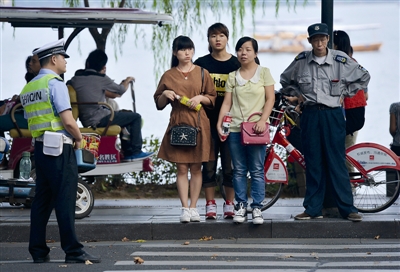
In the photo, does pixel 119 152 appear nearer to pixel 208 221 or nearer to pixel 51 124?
pixel 208 221

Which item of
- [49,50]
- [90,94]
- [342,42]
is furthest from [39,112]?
[342,42]

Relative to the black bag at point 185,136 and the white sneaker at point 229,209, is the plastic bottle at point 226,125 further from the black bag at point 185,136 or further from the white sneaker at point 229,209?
the white sneaker at point 229,209

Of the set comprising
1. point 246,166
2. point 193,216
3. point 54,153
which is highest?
point 54,153

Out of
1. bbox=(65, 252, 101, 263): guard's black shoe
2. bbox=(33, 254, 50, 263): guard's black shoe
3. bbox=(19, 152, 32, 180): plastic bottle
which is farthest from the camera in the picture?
bbox=(19, 152, 32, 180): plastic bottle

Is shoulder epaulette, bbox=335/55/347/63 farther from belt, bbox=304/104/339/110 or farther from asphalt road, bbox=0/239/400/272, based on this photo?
asphalt road, bbox=0/239/400/272

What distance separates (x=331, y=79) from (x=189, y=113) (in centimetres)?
146

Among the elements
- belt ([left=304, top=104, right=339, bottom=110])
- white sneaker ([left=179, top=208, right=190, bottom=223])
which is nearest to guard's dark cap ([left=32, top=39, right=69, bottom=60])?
white sneaker ([left=179, top=208, right=190, bottom=223])

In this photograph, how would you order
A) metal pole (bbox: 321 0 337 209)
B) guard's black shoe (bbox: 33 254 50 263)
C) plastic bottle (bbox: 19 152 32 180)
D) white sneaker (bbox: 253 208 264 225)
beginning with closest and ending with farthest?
guard's black shoe (bbox: 33 254 50 263), white sneaker (bbox: 253 208 264 225), metal pole (bbox: 321 0 337 209), plastic bottle (bbox: 19 152 32 180)

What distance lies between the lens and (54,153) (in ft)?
23.6

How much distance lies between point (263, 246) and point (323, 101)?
1.58m

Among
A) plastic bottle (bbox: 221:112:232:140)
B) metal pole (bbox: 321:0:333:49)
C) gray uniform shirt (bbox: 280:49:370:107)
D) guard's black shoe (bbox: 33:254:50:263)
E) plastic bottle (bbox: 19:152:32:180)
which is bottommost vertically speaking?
guard's black shoe (bbox: 33:254:50:263)

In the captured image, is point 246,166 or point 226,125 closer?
point 226,125

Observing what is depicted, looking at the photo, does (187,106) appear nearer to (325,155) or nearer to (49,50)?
(325,155)

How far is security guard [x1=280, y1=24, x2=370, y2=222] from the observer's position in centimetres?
853
